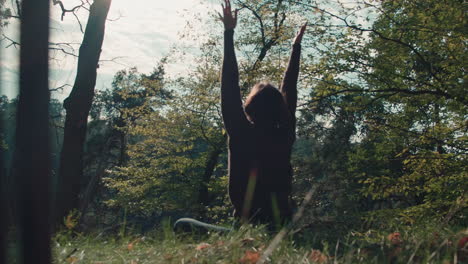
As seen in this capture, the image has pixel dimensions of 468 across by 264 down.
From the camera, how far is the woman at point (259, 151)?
3.41 meters

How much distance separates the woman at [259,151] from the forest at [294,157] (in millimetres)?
198

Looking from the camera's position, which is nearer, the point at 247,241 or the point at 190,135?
the point at 247,241

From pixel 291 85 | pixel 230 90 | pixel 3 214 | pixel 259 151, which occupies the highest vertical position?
pixel 291 85

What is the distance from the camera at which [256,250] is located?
240cm

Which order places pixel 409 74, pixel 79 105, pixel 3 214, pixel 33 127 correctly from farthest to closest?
pixel 409 74
pixel 79 105
pixel 33 127
pixel 3 214

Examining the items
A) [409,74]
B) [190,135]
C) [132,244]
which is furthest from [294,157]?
[132,244]

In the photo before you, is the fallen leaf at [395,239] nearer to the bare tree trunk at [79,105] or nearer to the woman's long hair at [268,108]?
the woman's long hair at [268,108]

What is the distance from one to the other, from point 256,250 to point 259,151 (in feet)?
3.79

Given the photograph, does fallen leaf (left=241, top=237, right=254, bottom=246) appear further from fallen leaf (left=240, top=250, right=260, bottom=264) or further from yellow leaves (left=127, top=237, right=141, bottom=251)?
yellow leaves (left=127, top=237, right=141, bottom=251)

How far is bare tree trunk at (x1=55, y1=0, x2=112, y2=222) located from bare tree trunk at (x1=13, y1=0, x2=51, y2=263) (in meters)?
4.55

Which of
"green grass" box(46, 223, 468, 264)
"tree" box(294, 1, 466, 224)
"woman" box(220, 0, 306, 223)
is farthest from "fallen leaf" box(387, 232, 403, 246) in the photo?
"tree" box(294, 1, 466, 224)

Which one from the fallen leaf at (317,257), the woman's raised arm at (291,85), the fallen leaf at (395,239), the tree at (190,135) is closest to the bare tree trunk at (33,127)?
the fallen leaf at (317,257)

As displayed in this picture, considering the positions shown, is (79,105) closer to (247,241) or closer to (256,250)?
(247,241)

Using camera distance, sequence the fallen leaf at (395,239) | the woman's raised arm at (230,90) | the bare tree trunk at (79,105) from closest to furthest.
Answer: the fallen leaf at (395,239), the woman's raised arm at (230,90), the bare tree trunk at (79,105)
